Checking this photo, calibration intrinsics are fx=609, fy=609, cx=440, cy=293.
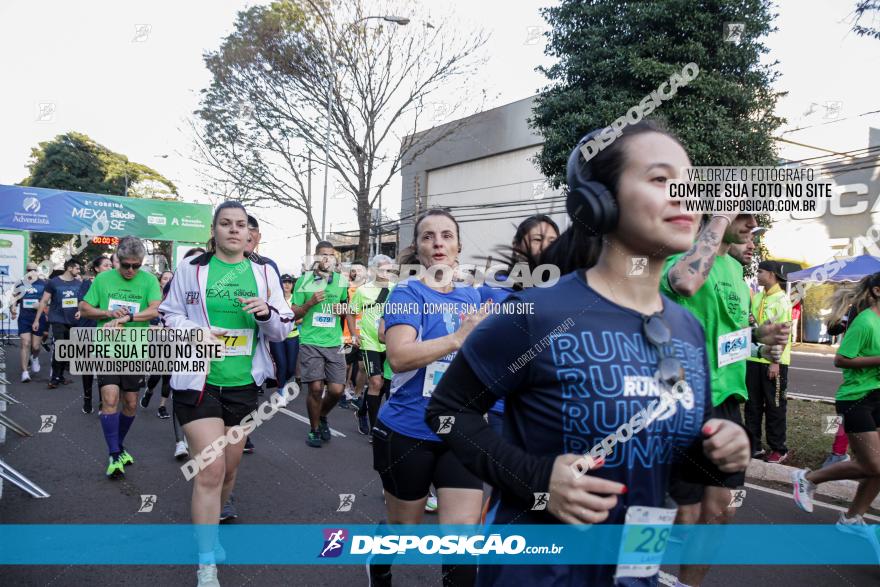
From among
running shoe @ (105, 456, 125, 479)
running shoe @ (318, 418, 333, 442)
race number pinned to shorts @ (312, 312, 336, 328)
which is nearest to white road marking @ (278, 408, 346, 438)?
running shoe @ (318, 418, 333, 442)

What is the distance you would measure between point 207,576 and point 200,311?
144cm

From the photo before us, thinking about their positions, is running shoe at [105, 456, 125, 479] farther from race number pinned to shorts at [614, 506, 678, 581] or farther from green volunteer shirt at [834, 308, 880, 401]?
green volunteer shirt at [834, 308, 880, 401]

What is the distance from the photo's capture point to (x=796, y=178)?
3354 mm

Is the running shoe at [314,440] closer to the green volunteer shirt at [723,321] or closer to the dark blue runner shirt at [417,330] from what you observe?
the dark blue runner shirt at [417,330]

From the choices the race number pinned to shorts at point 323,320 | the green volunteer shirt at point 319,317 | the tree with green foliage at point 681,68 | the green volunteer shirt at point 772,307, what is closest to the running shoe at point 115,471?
the green volunteer shirt at point 319,317

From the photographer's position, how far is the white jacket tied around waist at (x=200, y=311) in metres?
3.51

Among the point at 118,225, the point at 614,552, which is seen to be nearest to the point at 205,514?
the point at 614,552

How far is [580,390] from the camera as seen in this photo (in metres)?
1.24

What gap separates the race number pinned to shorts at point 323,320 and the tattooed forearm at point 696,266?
4.76 m

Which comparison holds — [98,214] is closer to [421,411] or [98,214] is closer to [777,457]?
[777,457]

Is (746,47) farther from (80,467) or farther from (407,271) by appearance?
(80,467)

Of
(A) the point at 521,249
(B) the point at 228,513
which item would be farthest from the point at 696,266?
(B) the point at 228,513

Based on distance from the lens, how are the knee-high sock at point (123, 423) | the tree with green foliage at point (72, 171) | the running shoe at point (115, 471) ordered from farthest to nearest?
the tree with green foliage at point (72, 171) → the knee-high sock at point (123, 423) → the running shoe at point (115, 471)

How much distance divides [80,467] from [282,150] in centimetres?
1473
